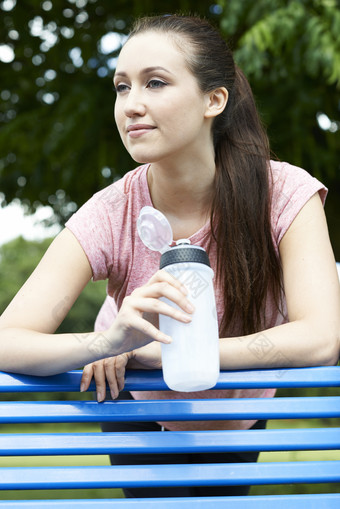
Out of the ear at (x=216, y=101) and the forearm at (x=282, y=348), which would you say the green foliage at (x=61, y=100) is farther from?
the forearm at (x=282, y=348)

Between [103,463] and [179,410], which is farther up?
[103,463]

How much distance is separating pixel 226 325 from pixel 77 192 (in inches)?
146

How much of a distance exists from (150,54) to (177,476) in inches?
41.3

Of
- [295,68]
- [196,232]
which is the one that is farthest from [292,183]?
[295,68]

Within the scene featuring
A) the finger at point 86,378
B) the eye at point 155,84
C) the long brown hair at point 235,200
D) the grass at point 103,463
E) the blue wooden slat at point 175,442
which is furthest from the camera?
the grass at point 103,463

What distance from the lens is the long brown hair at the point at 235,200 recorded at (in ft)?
5.71

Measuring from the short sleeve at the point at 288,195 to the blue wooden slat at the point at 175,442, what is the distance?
59 cm

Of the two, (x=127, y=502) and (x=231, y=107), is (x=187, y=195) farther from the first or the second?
(x=127, y=502)

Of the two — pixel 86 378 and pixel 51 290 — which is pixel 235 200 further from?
pixel 86 378

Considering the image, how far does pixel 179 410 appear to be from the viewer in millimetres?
1315

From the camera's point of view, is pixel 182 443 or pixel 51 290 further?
pixel 51 290

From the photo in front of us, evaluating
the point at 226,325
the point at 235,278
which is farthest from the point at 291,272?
the point at 226,325

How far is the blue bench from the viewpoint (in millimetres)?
1190

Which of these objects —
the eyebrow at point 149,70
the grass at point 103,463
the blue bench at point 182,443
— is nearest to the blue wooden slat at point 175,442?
the blue bench at point 182,443
